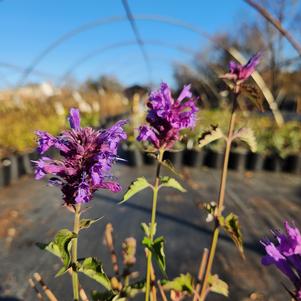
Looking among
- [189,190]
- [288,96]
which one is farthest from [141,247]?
[288,96]

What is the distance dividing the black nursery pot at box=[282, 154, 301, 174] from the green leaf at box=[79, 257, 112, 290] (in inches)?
230

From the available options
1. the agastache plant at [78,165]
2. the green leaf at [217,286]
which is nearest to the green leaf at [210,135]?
the agastache plant at [78,165]

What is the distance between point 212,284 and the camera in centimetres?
128

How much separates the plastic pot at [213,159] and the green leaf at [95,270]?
5484 mm

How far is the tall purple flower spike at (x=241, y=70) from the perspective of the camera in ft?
3.72

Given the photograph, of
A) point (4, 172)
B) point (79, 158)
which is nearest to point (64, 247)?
point (79, 158)

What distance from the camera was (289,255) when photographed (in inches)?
30.6

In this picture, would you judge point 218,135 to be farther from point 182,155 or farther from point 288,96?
point 288,96

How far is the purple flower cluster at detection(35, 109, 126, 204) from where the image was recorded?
89cm

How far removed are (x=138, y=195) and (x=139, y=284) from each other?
3.33 meters

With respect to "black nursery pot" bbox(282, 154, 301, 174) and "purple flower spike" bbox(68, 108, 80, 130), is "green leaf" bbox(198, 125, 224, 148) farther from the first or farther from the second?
"black nursery pot" bbox(282, 154, 301, 174)

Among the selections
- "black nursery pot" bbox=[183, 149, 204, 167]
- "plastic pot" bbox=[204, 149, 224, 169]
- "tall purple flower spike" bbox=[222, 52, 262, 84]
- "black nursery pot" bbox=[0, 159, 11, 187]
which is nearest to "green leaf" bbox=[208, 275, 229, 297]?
"tall purple flower spike" bbox=[222, 52, 262, 84]

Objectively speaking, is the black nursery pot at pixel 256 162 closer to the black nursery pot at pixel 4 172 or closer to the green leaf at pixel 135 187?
the black nursery pot at pixel 4 172

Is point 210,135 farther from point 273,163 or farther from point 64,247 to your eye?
point 273,163
